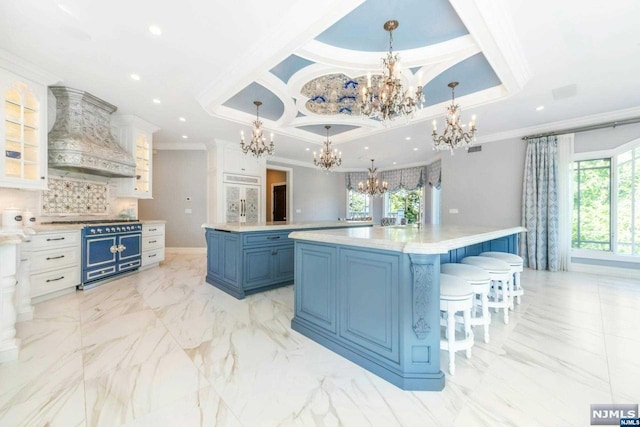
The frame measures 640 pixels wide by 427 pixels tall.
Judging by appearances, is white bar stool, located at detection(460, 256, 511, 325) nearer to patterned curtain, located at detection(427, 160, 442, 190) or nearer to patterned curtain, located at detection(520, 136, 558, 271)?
patterned curtain, located at detection(520, 136, 558, 271)

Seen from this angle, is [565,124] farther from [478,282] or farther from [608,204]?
[478,282]

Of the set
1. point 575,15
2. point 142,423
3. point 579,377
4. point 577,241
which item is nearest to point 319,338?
point 142,423

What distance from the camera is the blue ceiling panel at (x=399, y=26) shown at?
225 cm

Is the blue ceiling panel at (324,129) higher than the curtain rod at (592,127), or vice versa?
the blue ceiling panel at (324,129)

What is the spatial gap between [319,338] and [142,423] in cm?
126

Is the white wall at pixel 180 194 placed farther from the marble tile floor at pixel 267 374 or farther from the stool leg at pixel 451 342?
the stool leg at pixel 451 342

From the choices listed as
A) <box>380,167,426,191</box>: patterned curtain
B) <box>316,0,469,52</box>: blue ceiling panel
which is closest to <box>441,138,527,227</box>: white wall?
<box>380,167,426,191</box>: patterned curtain

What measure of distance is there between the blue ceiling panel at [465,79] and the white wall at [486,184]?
7.84ft

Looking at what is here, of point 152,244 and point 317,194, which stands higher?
point 317,194

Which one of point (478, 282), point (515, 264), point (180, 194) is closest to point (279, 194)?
point (180, 194)

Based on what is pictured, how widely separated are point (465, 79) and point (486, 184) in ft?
10.1

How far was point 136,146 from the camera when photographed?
15.6 feet

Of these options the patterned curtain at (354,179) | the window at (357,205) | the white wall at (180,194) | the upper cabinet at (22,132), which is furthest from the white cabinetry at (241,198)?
the window at (357,205)

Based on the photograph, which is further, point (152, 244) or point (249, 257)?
point (152, 244)
